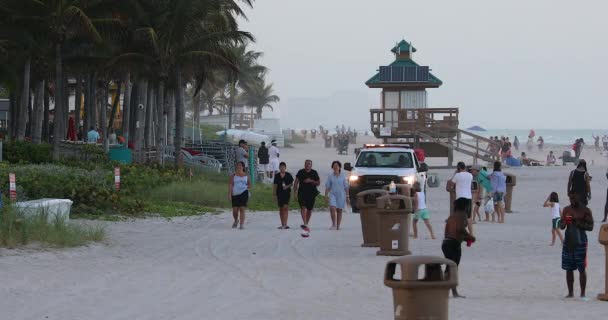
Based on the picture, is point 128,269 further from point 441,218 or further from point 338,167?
point 441,218

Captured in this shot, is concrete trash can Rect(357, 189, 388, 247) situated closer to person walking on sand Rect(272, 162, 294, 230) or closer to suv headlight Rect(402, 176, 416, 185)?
person walking on sand Rect(272, 162, 294, 230)

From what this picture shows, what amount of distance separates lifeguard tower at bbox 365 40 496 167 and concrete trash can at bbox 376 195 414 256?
33.5m

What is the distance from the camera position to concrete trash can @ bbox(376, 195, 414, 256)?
18766 millimetres

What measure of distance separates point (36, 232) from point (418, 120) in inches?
1451

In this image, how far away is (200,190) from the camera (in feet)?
100

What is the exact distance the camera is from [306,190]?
23.2 metres

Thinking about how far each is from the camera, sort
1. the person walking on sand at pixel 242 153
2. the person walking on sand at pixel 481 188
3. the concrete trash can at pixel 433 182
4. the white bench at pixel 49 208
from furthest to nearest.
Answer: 1. the concrete trash can at pixel 433 182
2. the person walking on sand at pixel 242 153
3. the person walking on sand at pixel 481 188
4. the white bench at pixel 49 208

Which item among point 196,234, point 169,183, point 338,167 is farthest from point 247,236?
point 169,183

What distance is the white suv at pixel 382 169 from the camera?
91.9 ft

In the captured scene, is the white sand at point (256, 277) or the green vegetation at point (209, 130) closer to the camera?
the white sand at point (256, 277)

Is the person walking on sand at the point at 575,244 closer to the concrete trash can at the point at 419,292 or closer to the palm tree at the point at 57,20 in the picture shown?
the concrete trash can at the point at 419,292

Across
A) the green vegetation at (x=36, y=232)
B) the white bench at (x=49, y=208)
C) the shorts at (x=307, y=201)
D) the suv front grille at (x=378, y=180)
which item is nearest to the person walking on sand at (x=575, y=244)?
the green vegetation at (x=36, y=232)

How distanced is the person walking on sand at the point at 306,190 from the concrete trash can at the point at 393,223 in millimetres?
4208

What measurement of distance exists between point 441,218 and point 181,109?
1581 cm
